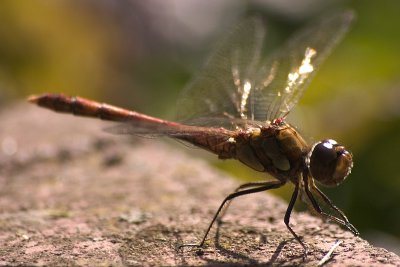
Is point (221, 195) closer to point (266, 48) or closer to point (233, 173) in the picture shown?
point (233, 173)

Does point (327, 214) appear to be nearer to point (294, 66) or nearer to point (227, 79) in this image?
point (294, 66)

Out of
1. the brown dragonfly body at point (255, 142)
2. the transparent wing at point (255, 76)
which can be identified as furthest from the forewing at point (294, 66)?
the brown dragonfly body at point (255, 142)

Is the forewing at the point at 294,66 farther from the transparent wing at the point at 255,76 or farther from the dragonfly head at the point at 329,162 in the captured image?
the dragonfly head at the point at 329,162

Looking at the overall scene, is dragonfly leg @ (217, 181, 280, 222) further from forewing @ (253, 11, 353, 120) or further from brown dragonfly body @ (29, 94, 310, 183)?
forewing @ (253, 11, 353, 120)

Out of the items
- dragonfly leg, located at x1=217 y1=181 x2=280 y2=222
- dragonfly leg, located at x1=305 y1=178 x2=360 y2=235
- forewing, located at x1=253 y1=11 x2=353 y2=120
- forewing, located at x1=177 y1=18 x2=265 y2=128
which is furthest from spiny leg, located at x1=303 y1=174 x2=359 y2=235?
forewing, located at x1=177 y1=18 x2=265 y2=128

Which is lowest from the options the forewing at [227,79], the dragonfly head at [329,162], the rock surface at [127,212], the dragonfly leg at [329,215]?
the rock surface at [127,212]
